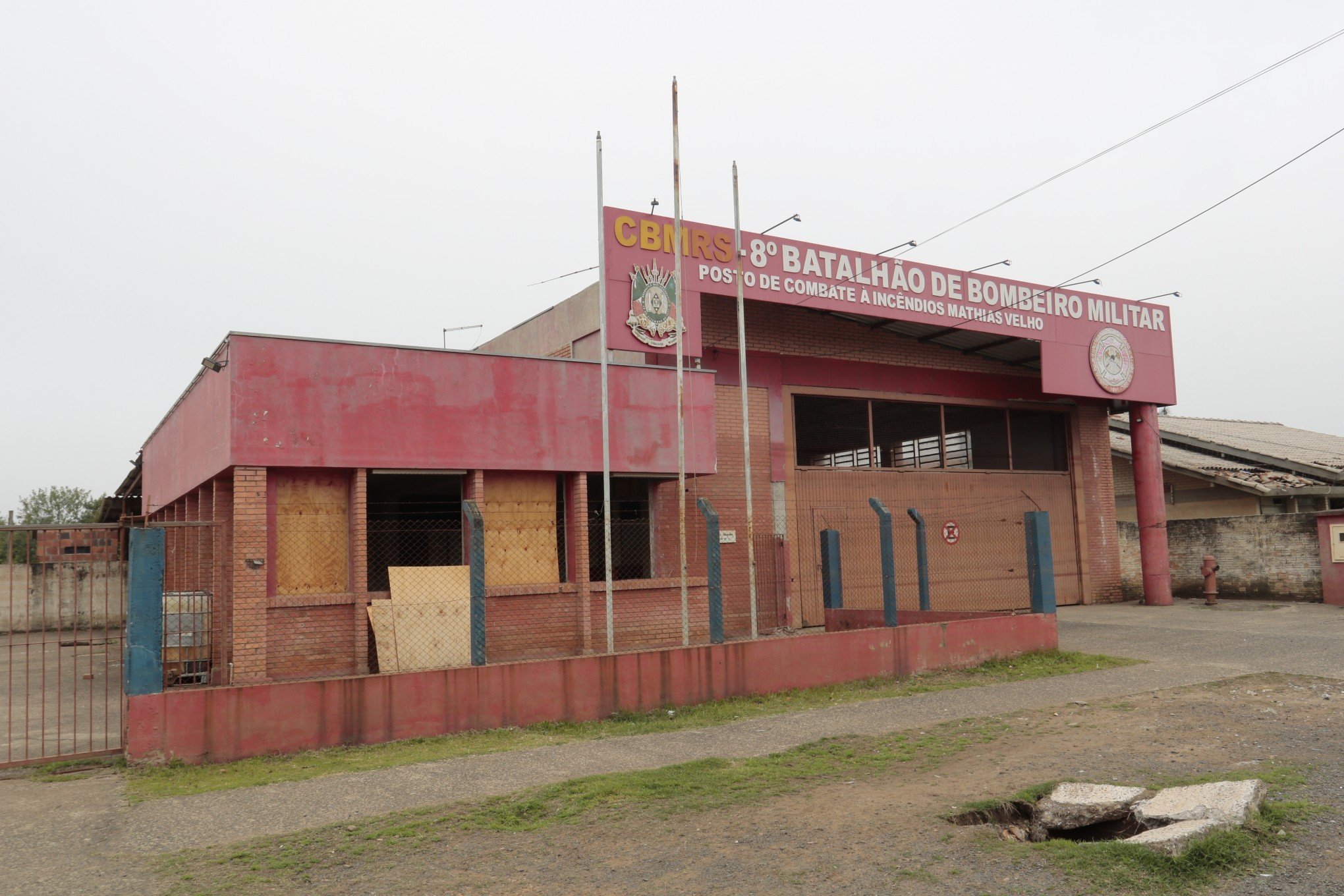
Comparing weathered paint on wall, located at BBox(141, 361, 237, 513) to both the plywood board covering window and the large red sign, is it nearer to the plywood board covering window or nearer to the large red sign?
the plywood board covering window

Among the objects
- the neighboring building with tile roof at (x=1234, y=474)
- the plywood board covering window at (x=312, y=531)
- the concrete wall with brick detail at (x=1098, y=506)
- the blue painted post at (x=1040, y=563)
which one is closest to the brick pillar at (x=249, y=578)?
the plywood board covering window at (x=312, y=531)

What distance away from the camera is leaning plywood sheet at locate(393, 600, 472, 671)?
12.5 meters

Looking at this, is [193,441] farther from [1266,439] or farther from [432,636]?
[1266,439]

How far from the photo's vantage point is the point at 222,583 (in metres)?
13.3

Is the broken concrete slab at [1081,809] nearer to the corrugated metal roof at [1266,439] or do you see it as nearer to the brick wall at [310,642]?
the brick wall at [310,642]

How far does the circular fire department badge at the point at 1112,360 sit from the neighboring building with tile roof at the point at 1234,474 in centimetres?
430

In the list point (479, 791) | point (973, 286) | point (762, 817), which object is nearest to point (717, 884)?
point (762, 817)

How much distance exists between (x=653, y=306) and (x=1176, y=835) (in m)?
12.0

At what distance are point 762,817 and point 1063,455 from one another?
1919 centimetres

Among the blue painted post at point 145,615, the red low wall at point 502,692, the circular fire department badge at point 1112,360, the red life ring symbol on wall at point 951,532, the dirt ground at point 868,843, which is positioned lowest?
the dirt ground at point 868,843

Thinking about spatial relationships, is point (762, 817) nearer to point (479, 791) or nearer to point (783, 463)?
point (479, 791)

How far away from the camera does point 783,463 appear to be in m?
19.0

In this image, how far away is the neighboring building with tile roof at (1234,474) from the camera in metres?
25.1

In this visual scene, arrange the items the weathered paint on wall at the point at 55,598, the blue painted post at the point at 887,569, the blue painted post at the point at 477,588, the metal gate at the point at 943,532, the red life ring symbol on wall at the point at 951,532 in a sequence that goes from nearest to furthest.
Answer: the blue painted post at the point at 477,588, the blue painted post at the point at 887,569, the metal gate at the point at 943,532, the red life ring symbol on wall at the point at 951,532, the weathered paint on wall at the point at 55,598
